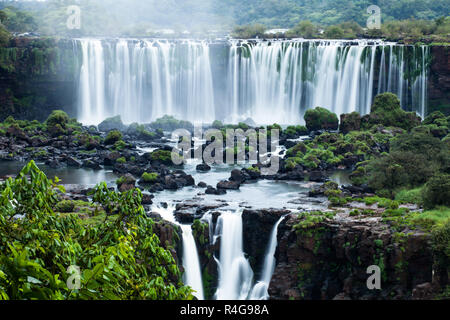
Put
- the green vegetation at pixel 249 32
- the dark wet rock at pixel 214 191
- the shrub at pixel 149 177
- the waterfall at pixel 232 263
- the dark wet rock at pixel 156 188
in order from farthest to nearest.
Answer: the green vegetation at pixel 249 32 → the shrub at pixel 149 177 → the dark wet rock at pixel 156 188 → the dark wet rock at pixel 214 191 → the waterfall at pixel 232 263

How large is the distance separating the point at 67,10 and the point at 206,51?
2325 centimetres

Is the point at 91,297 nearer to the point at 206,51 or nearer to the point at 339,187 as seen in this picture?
the point at 339,187

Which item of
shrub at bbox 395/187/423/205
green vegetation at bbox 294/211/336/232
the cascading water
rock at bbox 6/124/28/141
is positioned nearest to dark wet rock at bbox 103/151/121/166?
rock at bbox 6/124/28/141

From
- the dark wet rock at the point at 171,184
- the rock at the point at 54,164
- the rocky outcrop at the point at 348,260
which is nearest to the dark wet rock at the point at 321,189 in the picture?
the rocky outcrop at the point at 348,260

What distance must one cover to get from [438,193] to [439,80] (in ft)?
90.6

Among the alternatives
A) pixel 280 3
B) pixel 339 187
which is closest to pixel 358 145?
pixel 339 187

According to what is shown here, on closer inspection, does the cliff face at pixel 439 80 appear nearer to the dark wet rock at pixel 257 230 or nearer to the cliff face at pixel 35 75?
the cliff face at pixel 35 75

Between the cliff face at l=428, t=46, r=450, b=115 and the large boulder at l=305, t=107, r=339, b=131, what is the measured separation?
8.46 m

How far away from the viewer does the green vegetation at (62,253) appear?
6.98m

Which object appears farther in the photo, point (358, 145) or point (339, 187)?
point (358, 145)

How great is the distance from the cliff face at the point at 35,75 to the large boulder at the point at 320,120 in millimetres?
19553

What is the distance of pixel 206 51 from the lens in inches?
2101

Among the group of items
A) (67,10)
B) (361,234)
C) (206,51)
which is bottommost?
(361,234)
